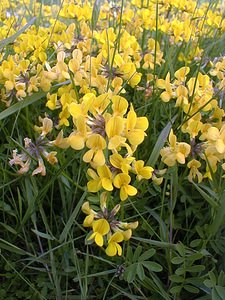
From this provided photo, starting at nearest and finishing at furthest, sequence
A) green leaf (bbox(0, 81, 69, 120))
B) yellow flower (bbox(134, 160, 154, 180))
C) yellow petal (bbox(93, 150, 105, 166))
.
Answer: yellow petal (bbox(93, 150, 105, 166))
yellow flower (bbox(134, 160, 154, 180))
green leaf (bbox(0, 81, 69, 120))

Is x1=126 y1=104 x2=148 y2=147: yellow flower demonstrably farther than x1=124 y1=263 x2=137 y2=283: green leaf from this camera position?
No

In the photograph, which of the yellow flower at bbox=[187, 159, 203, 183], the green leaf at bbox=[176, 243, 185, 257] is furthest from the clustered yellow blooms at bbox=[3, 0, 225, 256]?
the green leaf at bbox=[176, 243, 185, 257]

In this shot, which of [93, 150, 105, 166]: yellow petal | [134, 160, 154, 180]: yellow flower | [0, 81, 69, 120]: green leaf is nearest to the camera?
[93, 150, 105, 166]: yellow petal

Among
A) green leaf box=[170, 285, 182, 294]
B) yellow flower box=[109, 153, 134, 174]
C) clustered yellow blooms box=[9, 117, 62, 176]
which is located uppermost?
yellow flower box=[109, 153, 134, 174]

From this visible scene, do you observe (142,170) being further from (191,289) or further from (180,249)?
(191,289)

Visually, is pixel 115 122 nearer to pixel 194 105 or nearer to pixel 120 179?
pixel 120 179

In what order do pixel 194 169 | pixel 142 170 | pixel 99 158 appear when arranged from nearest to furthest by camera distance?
1. pixel 99 158
2. pixel 142 170
3. pixel 194 169

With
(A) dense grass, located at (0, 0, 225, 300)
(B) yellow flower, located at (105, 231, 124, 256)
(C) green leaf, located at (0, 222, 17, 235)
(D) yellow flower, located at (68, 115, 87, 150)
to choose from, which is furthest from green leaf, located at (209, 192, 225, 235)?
(C) green leaf, located at (0, 222, 17, 235)

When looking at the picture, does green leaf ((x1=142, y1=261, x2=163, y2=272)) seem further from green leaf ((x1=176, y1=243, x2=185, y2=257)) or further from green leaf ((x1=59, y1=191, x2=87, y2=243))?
green leaf ((x1=59, y1=191, x2=87, y2=243))

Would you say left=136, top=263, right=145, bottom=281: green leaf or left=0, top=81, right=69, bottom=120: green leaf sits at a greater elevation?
left=0, top=81, right=69, bottom=120: green leaf

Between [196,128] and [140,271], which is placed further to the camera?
[196,128]

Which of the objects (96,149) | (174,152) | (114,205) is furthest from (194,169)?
(96,149)

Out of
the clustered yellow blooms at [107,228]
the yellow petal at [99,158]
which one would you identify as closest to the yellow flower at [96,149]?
the yellow petal at [99,158]

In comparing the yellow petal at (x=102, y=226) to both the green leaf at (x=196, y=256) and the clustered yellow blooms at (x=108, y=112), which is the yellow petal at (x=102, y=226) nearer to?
the clustered yellow blooms at (x=108, y=112)
